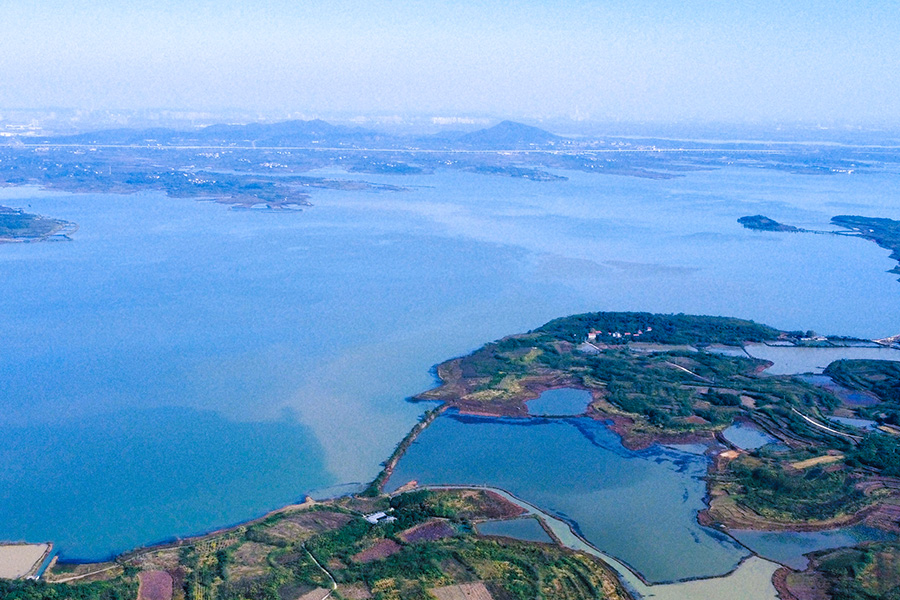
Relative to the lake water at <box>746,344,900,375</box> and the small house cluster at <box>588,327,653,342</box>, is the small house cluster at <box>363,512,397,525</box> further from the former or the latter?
the lake water at <box>746,344,900,375</box>

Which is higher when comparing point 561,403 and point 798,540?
point 561,403

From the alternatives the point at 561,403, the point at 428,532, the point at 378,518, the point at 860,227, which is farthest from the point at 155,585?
the point at 860,227

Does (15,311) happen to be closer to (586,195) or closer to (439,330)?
(439,330)

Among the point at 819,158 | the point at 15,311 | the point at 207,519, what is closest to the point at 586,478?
the point at 207,519

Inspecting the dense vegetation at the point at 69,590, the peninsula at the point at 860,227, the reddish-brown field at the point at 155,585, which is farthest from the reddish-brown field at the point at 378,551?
the peninsula at the point at 860,227

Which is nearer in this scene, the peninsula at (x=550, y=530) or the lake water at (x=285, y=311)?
the peninsula at (x=550, y=530)

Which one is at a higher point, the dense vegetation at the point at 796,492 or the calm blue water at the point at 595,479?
the dense vegetation at the point at 796,492

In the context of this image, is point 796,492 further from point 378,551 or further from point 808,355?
point 808,355

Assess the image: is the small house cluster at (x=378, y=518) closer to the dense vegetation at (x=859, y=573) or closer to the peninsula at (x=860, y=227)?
the dense vegetation at (x=859, y=573)
